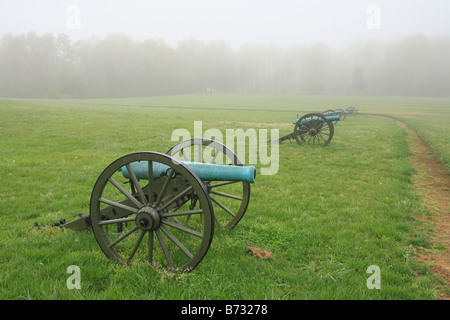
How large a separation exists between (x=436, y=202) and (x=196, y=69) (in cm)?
10209

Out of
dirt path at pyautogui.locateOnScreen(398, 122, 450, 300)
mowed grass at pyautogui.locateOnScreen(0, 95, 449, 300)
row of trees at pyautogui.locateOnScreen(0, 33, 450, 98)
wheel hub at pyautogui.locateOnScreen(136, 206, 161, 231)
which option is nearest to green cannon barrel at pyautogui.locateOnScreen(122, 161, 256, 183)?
wheel hub at pyautogui.locateOnScreen(136, 206, 161, 231)

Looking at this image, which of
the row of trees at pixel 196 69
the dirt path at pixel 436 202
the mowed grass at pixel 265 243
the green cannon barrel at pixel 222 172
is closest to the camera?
the mowed grass at pixel 265 243

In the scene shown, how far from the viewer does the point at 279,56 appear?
12050 centimetres

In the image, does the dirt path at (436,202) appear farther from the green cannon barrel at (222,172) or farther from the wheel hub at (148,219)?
the wheel hub at (148,219)

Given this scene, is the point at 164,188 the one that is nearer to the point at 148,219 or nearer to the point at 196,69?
the point at 148,219

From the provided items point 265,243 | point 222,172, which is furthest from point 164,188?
point 265,243

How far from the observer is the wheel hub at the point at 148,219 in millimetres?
3188

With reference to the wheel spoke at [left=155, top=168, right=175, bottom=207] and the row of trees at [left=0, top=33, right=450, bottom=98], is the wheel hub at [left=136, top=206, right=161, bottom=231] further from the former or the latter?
the row of trees at [left=0, top=33, right=450, bottom=98]

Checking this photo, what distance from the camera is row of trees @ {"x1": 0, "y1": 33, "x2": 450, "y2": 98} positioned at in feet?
258

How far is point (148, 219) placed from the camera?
319 centimetres

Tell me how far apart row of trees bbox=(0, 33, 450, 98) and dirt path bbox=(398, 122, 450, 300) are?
254 ft

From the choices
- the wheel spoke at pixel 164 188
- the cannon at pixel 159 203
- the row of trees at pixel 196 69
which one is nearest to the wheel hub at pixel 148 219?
the cannon at pixel 159 203

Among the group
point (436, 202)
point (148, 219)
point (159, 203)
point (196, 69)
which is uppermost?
point (196, 69)

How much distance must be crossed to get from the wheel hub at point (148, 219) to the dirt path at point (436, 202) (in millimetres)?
3033
